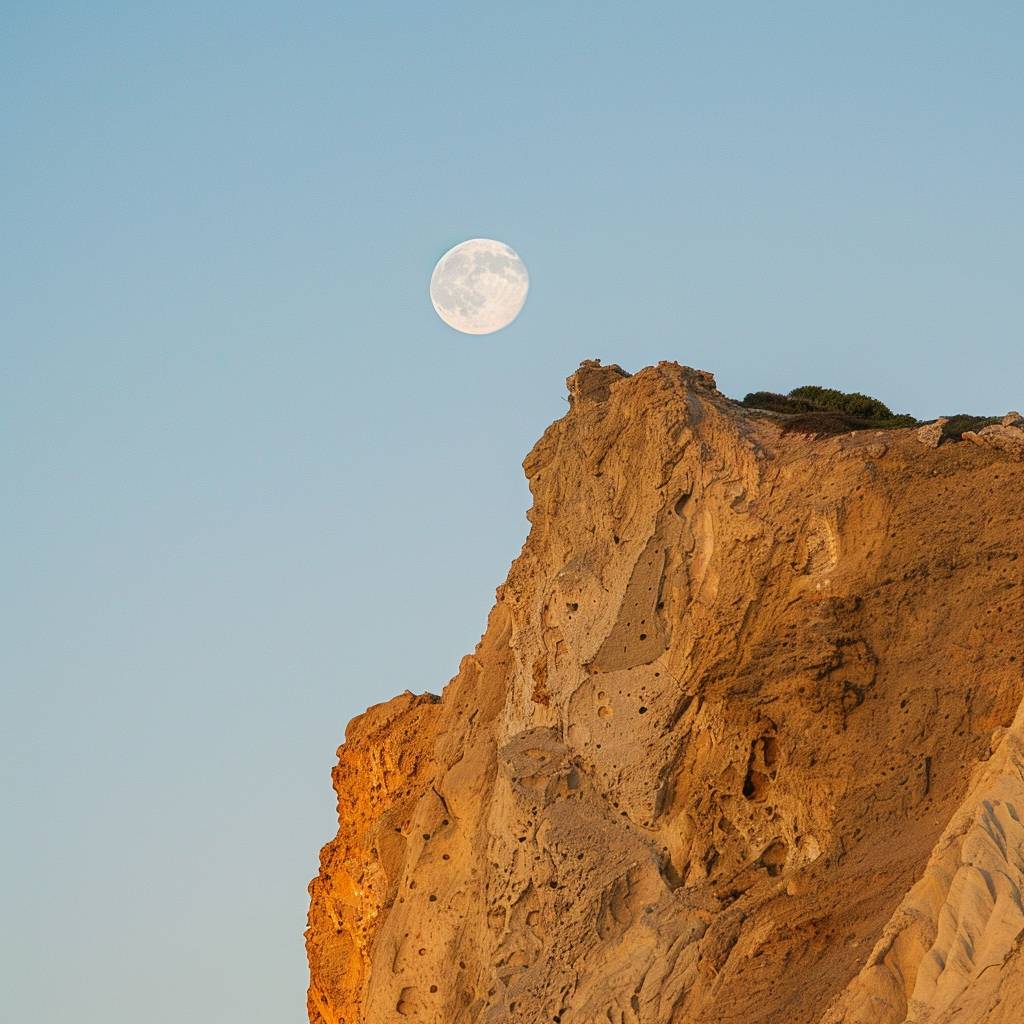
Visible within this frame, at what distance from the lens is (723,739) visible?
25.5 m

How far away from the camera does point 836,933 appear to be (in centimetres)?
2261

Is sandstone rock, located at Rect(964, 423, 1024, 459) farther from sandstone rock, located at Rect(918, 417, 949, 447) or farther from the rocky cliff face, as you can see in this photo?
sandstone rock, located at Rect(918, 417, 949, 447)

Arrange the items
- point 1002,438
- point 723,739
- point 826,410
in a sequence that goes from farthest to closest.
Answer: point 826,410, point 723,739, point 1002,438

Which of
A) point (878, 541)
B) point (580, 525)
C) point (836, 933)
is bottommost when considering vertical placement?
point (836, 933)

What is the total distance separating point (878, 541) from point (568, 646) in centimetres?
495

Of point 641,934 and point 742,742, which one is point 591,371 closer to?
point 742,742

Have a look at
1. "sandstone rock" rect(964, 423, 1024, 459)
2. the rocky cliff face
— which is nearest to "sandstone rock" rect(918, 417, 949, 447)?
the rocky cliff face

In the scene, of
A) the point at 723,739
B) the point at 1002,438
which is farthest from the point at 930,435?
the point at 723,739

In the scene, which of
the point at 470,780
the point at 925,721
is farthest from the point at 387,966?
the point at 925,721

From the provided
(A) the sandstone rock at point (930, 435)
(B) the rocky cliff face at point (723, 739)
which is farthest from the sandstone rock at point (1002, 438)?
(A) the sandstone rock at point (930, 435)

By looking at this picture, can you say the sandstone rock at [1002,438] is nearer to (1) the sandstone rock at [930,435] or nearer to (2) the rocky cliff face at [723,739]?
(2) the rocky cliff face at [723,739]

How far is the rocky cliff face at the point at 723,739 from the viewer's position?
2298 centimetres

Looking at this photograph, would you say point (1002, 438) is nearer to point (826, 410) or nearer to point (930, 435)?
point (930, 435)

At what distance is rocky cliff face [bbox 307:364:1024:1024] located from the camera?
22984mm
